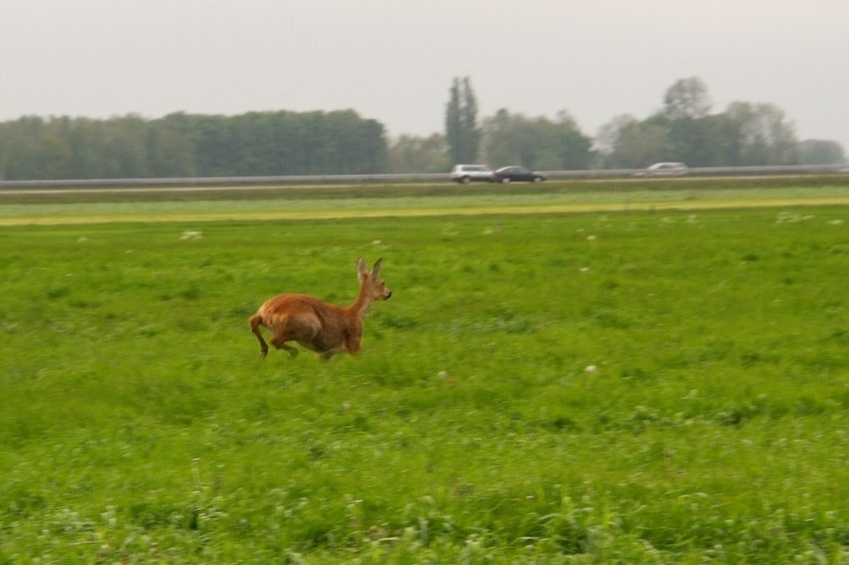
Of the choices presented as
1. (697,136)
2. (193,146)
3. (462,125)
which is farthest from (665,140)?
(193,146)

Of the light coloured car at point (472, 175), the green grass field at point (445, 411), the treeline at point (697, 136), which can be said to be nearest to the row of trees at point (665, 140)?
the treeline at point (697, 136)

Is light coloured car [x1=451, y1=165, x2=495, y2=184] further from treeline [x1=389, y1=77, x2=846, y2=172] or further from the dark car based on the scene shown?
treeline [x1=389, y1=77, x2=846, y2=172]

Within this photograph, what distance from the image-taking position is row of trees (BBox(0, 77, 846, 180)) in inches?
3780

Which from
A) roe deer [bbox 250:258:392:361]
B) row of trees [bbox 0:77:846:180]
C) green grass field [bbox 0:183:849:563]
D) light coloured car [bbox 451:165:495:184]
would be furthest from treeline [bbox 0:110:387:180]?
roe deer [bbox 250:258:392:361]

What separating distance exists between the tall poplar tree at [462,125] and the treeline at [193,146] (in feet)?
37.7

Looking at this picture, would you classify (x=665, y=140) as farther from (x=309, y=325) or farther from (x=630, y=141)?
(x=309, y=325)

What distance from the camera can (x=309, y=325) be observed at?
45.8 feet

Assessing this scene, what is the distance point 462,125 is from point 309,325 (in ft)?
346

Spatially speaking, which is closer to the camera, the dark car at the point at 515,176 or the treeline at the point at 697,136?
the dark car at the point at 515,176

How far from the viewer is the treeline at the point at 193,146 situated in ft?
311

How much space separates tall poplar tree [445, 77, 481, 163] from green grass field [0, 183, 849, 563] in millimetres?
91603

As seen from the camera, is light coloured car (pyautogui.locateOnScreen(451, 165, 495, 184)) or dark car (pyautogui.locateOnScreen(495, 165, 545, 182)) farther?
light coloured car (pyautogui.locateOnScreen(451, 165, 495, 184))

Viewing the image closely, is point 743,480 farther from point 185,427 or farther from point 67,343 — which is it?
point 67,343

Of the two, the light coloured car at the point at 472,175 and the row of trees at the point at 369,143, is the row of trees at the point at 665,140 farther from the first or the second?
the light coloured car at the point at 472,175
